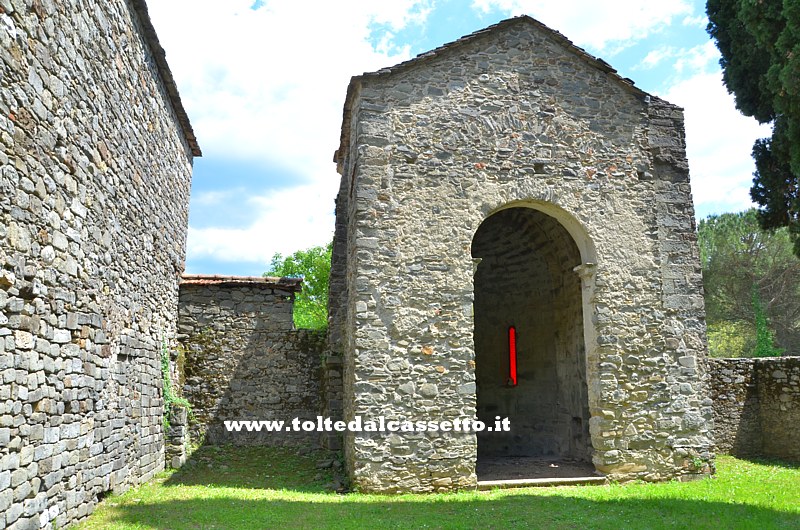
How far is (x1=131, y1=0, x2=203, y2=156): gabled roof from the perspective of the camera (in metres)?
8.78

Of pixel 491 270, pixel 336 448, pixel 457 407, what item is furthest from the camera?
pixel 491 270

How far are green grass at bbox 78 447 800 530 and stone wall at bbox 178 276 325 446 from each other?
66.4 inches

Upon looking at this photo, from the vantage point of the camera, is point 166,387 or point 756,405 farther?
point 756,405

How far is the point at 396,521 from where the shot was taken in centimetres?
667

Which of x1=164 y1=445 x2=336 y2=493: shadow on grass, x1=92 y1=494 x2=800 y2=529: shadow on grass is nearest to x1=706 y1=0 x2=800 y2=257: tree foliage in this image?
x1=92 y1=494 x2=800 y2=529: shadow on grass

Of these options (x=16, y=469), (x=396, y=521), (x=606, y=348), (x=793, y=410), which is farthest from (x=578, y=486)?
(x=16, y=469)

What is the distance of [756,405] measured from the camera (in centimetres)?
1216

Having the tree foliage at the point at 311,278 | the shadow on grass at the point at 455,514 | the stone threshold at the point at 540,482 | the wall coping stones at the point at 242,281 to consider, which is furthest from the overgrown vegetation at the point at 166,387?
the tree foliage at the point at 311,278

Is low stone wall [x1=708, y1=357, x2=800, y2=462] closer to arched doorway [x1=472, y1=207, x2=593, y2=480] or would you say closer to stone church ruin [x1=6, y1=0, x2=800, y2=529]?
stone church ruin [x1=6, y1=0, x2=800, y2=529]

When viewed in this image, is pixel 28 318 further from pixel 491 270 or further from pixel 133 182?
pixel 491 270

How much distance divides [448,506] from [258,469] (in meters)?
4.17

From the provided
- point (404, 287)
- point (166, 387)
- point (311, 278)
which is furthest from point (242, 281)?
point (311, 278)

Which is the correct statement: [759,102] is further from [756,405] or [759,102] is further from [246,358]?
[246,358]

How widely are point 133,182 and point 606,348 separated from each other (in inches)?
291
